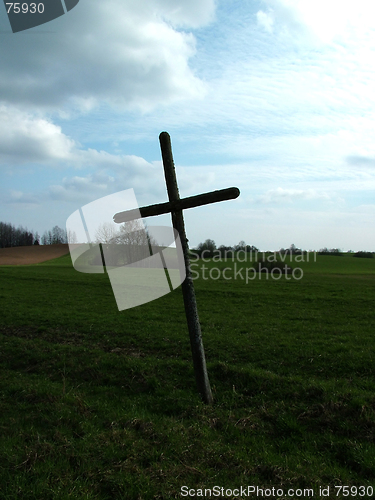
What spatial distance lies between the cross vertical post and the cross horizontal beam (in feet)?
0.35

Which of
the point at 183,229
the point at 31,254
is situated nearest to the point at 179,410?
the point at 183,229

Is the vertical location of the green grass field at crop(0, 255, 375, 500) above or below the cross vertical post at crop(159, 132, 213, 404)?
below

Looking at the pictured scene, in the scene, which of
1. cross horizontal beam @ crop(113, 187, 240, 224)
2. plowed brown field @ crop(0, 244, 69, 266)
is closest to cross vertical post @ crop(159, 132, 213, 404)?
cross horizontal beam @ crop(113, 187, 240, 224)

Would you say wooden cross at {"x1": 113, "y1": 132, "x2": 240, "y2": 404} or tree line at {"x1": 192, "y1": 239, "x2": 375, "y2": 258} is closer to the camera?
wooden cross at {"x1": 113, "y1": 132, "x2": 240, "y2": 404}

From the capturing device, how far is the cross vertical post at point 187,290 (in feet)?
22.1

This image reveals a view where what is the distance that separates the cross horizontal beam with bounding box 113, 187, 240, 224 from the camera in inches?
247

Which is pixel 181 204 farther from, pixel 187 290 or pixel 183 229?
pixel 187 290

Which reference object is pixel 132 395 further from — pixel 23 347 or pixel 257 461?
pixel 23 347

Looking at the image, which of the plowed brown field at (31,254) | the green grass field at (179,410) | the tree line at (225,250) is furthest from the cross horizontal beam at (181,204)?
the plowed brown field at (31,254)

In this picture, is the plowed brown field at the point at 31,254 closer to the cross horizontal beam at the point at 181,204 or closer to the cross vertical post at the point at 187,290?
the cross horizontal beam at the point at 181,204

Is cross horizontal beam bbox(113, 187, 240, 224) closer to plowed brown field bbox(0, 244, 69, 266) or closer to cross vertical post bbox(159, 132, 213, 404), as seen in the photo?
cross vertical post bbox(159, 132, 213, 404)

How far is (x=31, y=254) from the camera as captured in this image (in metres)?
76.4

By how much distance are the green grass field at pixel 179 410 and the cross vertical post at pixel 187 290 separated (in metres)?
0.42

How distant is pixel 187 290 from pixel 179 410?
7.59 ft
